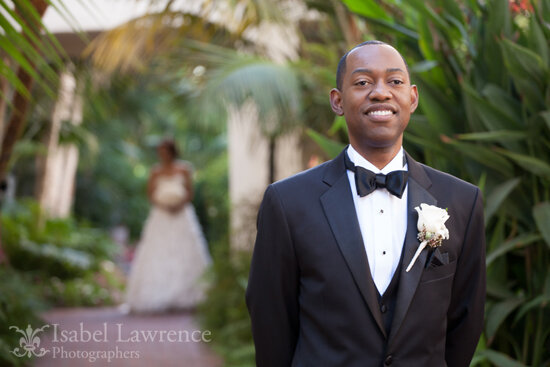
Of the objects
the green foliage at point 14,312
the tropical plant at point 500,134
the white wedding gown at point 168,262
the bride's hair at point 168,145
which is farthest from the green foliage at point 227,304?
the tropical plant at point 500,134

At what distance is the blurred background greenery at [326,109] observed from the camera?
3.12m

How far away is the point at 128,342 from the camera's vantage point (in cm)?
748

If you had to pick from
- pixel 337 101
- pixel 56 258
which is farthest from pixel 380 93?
pixel 56 258

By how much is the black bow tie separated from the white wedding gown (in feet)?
25.8

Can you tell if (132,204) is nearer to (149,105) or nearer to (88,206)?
(88,206)

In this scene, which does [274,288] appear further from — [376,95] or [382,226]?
[376,95]

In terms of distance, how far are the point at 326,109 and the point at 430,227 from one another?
547 cm

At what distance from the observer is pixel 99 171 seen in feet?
76.7

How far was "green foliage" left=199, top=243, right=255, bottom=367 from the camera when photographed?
6.70 metres

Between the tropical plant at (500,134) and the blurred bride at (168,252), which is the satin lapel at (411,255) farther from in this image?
the blurred bride at (168,252)

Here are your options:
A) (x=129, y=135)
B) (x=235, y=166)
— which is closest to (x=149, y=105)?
(x=129, y=135)

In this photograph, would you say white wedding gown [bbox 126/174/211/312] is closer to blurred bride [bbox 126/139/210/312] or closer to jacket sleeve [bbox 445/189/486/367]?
blurred bride [bbox 126/139/210/312]

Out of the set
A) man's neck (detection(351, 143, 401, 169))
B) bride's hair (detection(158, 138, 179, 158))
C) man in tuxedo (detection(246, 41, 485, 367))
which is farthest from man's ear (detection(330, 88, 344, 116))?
bride's hair (detection(158, 138, 179, 158))

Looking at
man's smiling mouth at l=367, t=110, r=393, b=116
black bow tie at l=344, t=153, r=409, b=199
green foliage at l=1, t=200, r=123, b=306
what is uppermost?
green foliage at l=1, t=200, r=123, b=306
